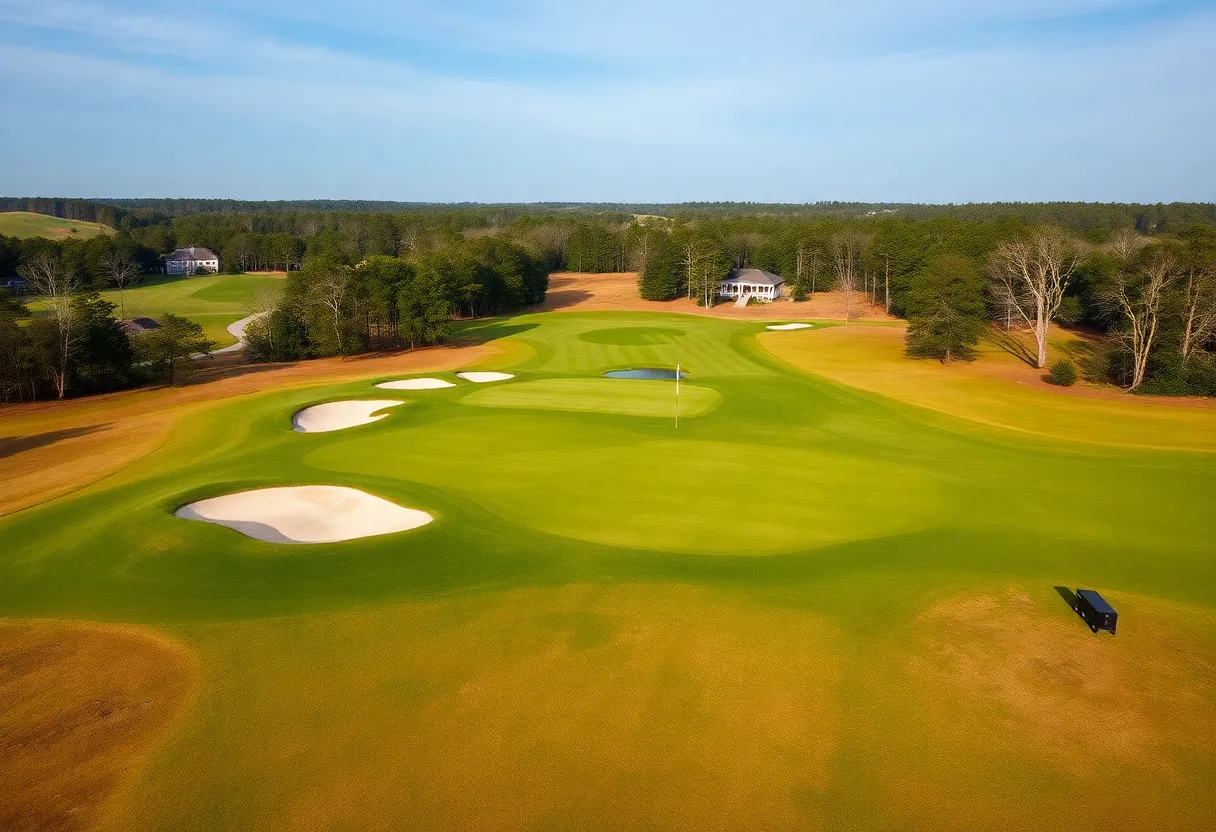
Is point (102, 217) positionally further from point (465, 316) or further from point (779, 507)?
point (779, 507)

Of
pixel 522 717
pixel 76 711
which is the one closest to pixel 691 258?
pixel 522 717

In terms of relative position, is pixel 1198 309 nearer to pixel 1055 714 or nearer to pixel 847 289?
pixel 847 289

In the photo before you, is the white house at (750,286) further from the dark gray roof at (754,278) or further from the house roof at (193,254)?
the house roof at (193,254)

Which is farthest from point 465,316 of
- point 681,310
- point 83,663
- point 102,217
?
point 102,217

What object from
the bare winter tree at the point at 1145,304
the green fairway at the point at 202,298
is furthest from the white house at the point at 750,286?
the green fairway at the point at 202,298

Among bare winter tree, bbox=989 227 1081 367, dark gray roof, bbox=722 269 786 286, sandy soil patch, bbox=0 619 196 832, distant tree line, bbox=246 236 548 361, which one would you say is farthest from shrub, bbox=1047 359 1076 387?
dark gray roof, bbox=722 269 786 286
